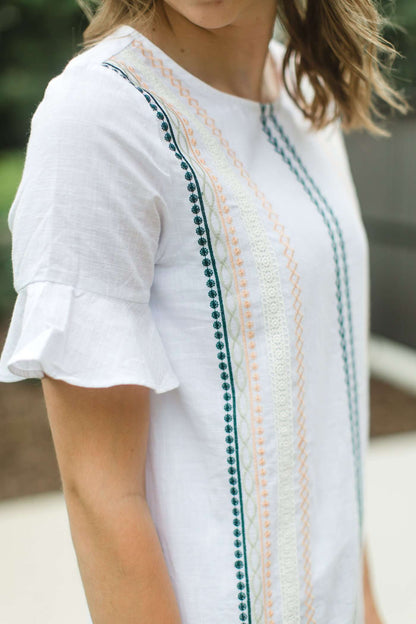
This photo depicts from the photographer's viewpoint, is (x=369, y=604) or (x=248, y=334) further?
(x=369, y=604)

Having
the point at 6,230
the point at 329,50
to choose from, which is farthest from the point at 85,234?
the point at 6,230

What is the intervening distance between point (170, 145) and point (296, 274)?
8.5 inches

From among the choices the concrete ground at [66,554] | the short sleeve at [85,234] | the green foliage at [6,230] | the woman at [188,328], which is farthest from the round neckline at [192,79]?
the green foliage at [6,230]

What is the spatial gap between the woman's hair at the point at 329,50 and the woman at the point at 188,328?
11 mm

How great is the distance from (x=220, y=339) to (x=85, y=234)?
195 mm

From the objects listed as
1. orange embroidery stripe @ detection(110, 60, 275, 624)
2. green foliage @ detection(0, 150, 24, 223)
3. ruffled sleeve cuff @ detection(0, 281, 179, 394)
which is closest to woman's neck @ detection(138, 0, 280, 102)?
orange embroidery stripe @ detection(110, 60, 275, 624)

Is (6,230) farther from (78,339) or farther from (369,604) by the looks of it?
(78,339)

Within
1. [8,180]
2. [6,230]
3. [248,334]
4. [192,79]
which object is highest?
[192,79]

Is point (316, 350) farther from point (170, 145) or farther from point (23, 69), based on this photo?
point (23, 69)

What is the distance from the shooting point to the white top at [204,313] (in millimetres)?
772

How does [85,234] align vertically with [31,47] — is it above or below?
below

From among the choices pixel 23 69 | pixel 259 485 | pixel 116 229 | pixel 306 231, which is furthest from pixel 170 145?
pixel 23 69

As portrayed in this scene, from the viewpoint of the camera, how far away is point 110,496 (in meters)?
0.82

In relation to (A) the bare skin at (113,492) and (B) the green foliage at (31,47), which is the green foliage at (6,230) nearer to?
(B) the green foliage at (31,47)
